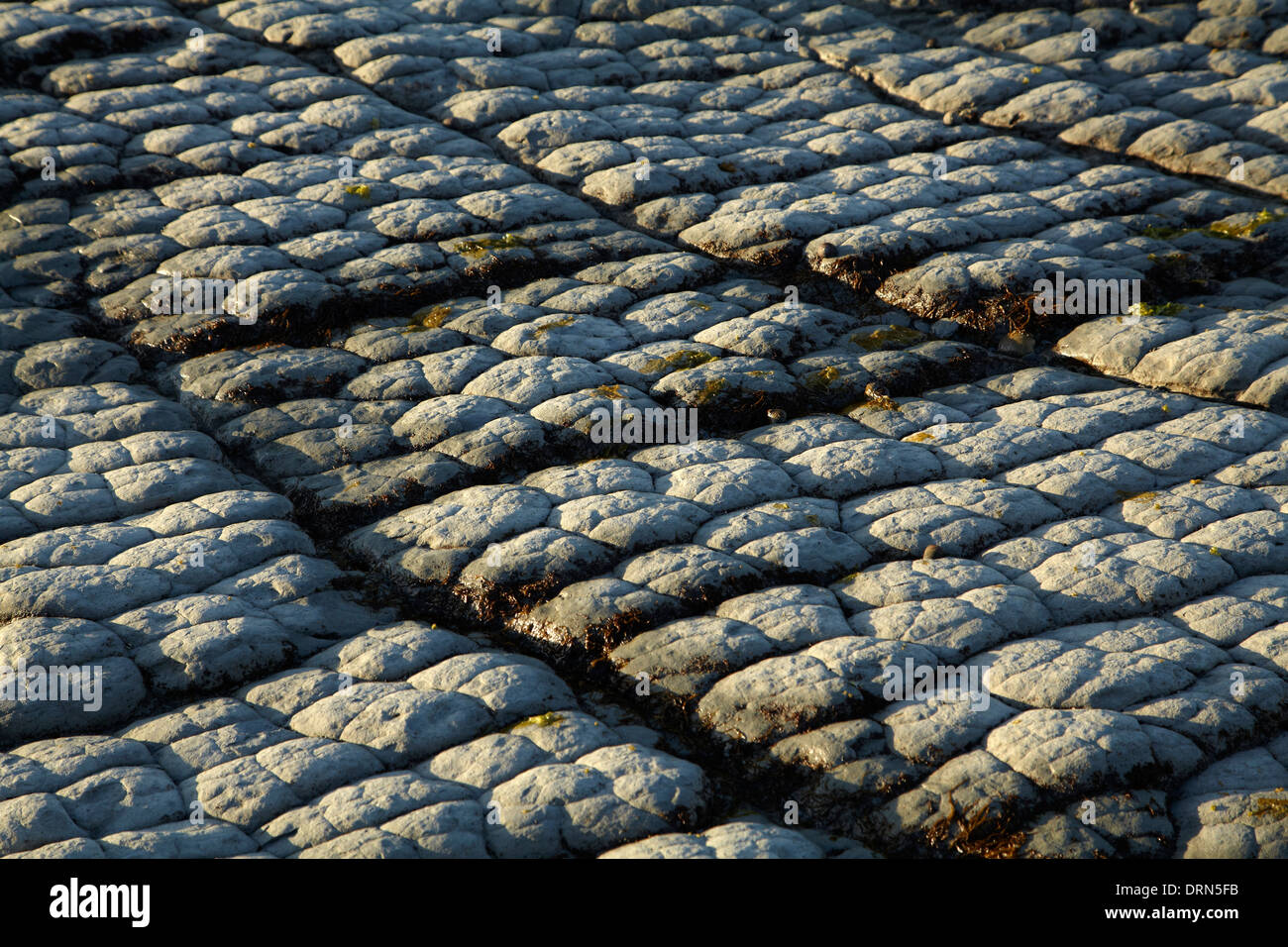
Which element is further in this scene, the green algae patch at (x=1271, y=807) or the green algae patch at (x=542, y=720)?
the green algae patch at (x=542, y=720)

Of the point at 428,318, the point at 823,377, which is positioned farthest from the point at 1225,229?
the point at 428,318

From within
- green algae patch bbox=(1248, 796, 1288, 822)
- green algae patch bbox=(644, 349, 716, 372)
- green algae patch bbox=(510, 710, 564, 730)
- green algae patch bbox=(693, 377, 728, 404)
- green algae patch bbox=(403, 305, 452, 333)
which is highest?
green algae patch bbox=(403, 305, 452, 333)

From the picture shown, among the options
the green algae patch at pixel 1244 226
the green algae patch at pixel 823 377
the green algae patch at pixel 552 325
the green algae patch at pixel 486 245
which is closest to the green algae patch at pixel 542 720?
the green algae patch at pixel 823 377

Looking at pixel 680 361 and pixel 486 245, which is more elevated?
pixel 486 245

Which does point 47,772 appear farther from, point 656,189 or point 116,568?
point 656,189

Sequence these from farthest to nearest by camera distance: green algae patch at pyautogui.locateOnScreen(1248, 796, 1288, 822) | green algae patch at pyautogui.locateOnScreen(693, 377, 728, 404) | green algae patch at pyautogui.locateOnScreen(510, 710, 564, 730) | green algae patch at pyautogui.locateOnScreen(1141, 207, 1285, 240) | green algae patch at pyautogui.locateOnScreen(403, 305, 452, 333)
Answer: green algae patch at pyautogui.locateOnScreen(1141, 207, 1285, 240) < green algae patch at pyautogui.locateOnScreen(403, 305, 452, 333) < green algae patch at pyautogui.locateOnScreen(693, 377, 728, 404) < green algae patch at pyautogui.locateOnScreen(510, 710, 564, 730) < green algae patch at pyautogui.locateOnScreen(1248, 796, 1288, 822)

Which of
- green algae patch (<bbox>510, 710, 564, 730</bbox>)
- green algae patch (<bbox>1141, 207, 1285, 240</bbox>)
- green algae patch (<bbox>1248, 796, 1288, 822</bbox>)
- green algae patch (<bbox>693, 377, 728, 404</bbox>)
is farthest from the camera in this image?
green algae patch (<bbox>1141, 207, 1285, 240</bbox>)

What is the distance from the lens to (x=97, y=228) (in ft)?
34.3

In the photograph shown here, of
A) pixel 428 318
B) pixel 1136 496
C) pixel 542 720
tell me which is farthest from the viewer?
pixel 428 318

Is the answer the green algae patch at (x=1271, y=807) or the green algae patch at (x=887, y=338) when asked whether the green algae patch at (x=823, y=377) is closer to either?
the green algae patch at (x=887, y=338)

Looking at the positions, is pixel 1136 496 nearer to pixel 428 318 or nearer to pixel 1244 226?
pixel 1244 226

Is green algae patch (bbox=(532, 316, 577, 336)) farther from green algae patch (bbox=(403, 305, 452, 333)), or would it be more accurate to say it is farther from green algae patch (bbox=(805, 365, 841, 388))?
green algae patch (bbox=(805, 365, 841, 388))

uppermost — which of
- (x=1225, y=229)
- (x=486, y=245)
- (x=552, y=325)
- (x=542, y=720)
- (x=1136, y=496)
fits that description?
(x=486, y=245)

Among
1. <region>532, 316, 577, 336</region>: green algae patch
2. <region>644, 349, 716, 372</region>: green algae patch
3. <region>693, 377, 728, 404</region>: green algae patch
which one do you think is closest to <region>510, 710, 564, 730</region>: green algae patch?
<region>693, 377, 728, 404</region>: green algae patch
